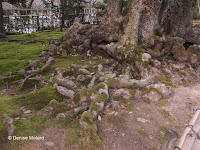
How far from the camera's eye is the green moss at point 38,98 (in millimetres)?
4281

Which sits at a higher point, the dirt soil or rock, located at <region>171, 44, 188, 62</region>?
rock, located at <region>171, 44, 188, 62</region>

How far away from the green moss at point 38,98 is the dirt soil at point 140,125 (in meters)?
0.99

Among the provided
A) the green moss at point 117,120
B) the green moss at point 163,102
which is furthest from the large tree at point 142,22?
the green moss at point 117,120

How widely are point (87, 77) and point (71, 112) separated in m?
1.86

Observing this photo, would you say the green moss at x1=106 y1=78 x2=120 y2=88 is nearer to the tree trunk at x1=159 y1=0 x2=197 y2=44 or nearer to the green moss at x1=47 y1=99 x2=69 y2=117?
the green moss at x1=47 y1=99 x2=69 y2=117

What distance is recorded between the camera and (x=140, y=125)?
388 cm

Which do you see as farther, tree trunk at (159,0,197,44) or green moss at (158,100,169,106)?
tree trunk at (159,0,197,44)

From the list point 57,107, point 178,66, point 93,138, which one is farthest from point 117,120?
point 178,66

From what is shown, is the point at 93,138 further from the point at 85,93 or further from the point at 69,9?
the point at 69,9

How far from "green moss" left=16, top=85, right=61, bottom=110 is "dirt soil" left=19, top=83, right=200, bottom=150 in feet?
3.24

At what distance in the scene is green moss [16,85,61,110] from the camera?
428 cm

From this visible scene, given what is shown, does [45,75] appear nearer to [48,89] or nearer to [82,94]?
[48,89]

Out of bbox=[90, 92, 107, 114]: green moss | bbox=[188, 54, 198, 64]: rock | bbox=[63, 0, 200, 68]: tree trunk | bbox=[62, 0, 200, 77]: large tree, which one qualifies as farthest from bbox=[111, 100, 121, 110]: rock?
bbox=[188, 54, 198, 64]: rock

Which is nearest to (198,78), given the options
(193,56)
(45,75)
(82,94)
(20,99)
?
(193,56)
